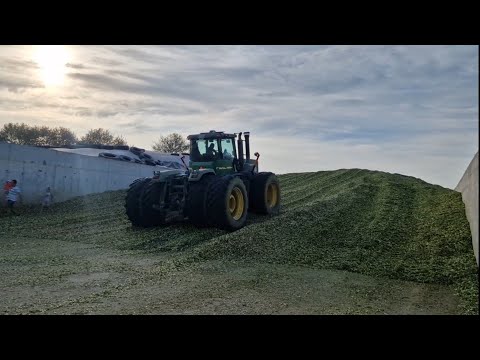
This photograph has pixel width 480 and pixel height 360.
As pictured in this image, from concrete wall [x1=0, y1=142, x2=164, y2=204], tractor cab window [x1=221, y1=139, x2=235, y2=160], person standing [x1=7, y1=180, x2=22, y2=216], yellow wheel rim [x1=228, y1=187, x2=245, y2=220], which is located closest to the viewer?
yellow wheel rim [x1=228, y1=187, x2=245, y2=220]

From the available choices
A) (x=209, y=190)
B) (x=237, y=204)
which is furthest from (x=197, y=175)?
(x=237, y=204)

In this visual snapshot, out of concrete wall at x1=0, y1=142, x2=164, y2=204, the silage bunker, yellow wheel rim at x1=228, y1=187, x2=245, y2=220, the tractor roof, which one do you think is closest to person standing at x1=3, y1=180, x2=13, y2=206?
concrete wall at x1=0, y1=142, x2=164, y2=204

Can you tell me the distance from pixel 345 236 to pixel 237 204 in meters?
Answer: 3.14

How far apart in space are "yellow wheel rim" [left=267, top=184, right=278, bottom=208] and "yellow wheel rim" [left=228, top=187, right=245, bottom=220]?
2186 mm

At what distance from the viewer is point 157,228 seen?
11883mm

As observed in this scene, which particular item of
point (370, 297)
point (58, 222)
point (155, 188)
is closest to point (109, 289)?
point (370, 297)

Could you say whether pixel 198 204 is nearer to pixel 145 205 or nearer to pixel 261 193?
pixel 145 205

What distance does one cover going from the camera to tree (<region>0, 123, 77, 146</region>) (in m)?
40.7

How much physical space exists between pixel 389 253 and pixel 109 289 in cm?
511

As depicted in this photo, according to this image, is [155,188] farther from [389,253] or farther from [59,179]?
[59,179]

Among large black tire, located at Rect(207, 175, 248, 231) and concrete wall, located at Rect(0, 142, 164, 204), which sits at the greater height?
concrete wall, located at Rect(0, 142, 164, 204)

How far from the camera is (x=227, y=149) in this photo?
1277cm

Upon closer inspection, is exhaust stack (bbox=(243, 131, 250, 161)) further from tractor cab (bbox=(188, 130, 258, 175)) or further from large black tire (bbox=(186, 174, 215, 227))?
large black tire (bbox=(186, 174, 215, 227))
